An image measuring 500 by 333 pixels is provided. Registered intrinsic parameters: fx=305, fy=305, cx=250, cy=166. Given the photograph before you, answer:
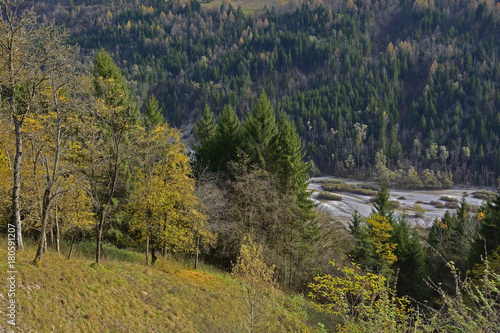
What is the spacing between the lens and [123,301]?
1319cm

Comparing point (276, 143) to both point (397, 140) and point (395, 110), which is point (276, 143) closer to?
point (397, 140)

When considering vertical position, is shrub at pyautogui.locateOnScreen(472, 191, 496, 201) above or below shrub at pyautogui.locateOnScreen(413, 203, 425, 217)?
above

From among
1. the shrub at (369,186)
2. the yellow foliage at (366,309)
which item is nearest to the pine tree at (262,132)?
the yellow foliage at (366,309)

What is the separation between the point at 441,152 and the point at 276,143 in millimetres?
119336

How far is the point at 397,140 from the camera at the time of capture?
13875 centimetres

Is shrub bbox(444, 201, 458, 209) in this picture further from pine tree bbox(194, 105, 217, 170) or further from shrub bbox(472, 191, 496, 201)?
pine tree bbox(194, 105, 217, 170)

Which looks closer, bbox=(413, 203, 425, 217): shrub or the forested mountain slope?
bbox=(413, 203, 425, 217): shrub

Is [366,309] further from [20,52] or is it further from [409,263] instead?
[409,263]

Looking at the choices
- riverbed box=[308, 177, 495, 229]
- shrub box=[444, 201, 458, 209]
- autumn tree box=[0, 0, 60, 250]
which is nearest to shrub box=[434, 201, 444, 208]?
riverbed box=[308, 177, 495, 229]

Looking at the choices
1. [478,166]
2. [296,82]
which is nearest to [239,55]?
[296,82]

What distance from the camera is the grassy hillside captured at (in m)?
10.3

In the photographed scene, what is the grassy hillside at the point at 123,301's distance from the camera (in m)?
10.3

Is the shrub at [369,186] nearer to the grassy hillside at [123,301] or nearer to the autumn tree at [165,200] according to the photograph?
the autumn tree at [165,200]

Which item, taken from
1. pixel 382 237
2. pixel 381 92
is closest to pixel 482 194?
pixel 382 237
